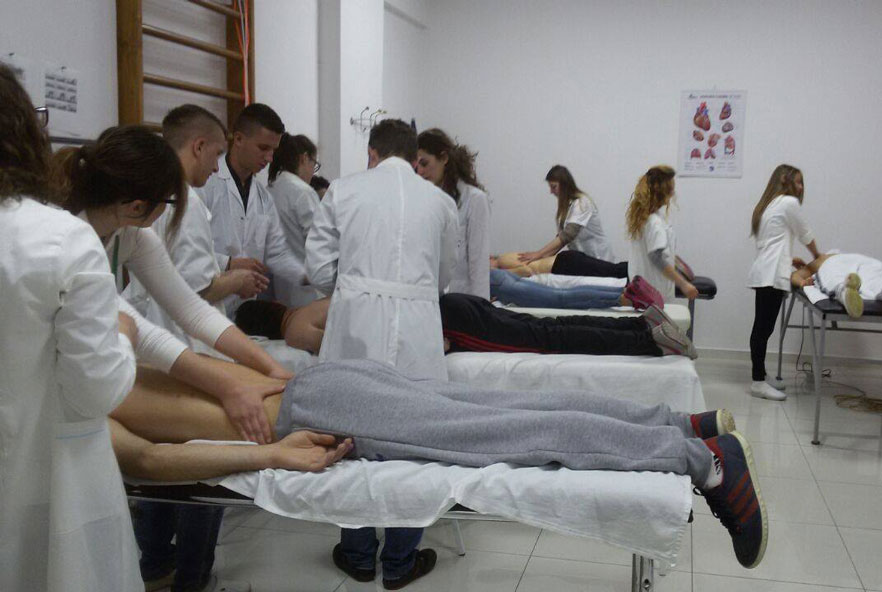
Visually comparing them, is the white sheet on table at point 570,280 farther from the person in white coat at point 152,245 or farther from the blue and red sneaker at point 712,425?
the person in white coat at point 152,245

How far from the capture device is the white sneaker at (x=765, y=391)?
4.38 m

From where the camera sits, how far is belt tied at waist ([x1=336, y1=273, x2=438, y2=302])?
2334mm

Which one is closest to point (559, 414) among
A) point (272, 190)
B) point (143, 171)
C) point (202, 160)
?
point (143, 171)

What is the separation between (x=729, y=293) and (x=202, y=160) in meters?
4.24

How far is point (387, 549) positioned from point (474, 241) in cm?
155

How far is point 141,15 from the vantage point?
289 centimetres

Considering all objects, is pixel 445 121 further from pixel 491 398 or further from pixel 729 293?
pixel 491 398

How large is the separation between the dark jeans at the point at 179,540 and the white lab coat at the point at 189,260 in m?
0.44

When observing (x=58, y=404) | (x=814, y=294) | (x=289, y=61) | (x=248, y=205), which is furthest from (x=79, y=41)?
(x=814, y=294)

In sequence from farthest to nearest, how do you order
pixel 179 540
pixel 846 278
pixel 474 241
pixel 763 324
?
pixel 763 324, pixel 846 278, pixel 474 241, pixel 179 540

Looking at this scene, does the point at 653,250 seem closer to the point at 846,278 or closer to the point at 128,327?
the point at 846,278

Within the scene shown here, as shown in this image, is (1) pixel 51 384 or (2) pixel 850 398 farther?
(2) pixel 850 398

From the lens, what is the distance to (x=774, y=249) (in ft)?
14.7

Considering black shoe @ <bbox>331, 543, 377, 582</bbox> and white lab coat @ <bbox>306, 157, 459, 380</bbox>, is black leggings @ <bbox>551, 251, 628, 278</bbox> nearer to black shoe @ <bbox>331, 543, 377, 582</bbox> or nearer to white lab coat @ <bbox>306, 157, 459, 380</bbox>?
white lab coat @ <bbox>306, 157, 459, 380</bbox>
